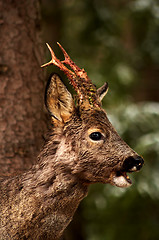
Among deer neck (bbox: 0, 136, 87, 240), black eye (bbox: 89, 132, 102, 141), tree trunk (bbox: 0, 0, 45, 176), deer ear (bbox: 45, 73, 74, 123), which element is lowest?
deer neck (bbox: 0, 136, 87, 240)

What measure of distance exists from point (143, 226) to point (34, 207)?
3601mm

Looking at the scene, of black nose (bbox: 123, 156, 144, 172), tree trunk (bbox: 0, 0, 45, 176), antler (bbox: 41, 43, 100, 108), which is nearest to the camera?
black nose (bbox: 123, 156, 144, 172)

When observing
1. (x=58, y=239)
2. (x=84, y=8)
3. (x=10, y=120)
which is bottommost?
(x=58, y=239)

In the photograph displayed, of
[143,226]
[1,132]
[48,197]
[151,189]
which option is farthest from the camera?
[143,226]

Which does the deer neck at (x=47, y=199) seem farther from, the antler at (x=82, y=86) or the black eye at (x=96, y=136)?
the antler at (x=82, y=86)

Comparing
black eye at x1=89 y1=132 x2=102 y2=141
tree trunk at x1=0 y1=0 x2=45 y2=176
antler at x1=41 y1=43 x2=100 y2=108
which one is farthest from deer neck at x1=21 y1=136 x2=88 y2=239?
tree trunk at x1=0 y1=0 x2=45 y2=176

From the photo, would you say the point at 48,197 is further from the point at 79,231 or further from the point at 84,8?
the point at 84,8

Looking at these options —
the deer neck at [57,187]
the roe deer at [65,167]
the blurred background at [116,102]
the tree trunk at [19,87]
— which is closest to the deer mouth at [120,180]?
the roe deer at [65,167]

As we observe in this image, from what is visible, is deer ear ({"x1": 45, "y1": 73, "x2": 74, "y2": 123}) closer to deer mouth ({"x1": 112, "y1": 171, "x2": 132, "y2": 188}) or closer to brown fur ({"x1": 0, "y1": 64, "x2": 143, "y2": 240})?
brown fur ({"x1": 0, "y1": 64, "x2": 143, "y2": 240})

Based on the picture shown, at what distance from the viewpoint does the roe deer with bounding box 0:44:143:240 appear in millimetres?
1703

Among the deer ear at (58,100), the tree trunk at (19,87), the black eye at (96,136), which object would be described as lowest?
the black eye at (96,136)

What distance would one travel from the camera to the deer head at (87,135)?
169cm

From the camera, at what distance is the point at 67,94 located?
177 cm

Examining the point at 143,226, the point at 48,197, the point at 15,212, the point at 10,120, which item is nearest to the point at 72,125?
the point at 48,197
